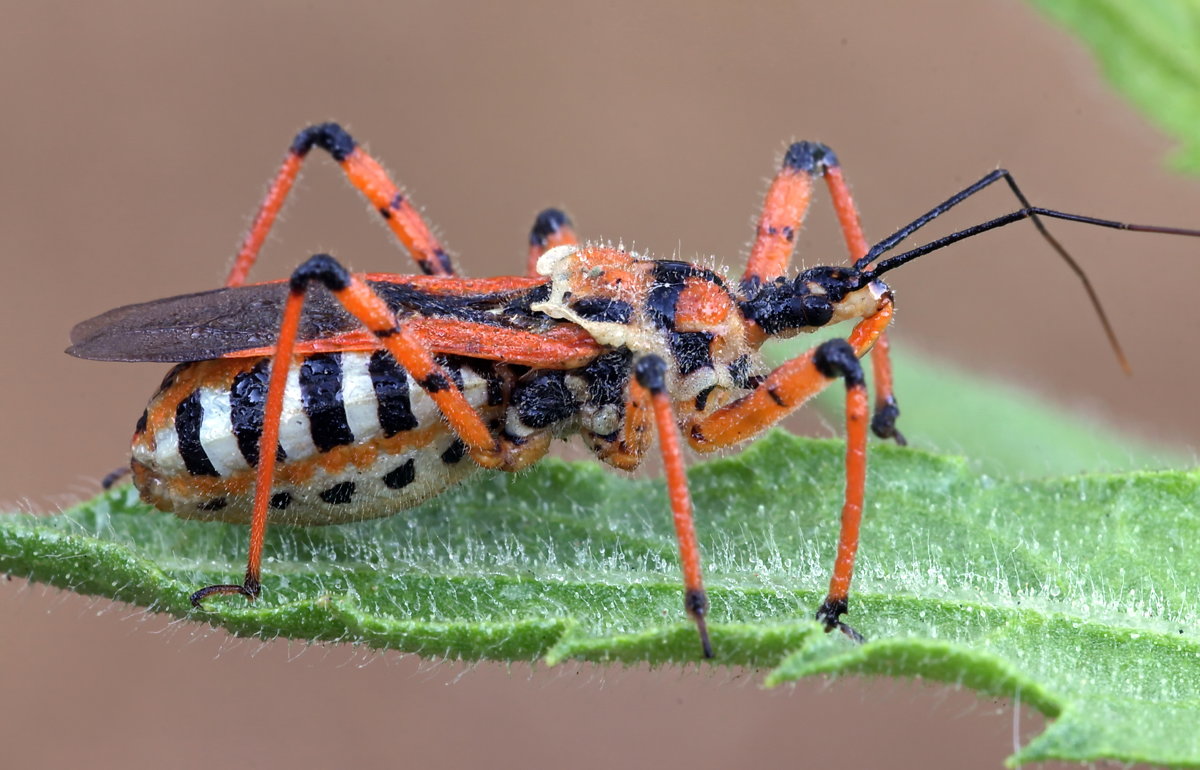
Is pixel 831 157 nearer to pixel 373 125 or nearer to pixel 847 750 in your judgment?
pixel 847 750

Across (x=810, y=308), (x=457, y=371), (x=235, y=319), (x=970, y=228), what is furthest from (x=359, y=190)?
(x=970, y=228)

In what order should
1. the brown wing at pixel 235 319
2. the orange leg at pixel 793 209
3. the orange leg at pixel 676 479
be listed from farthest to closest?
the orange leg at pixel 793 209 < the brown wing at pixel 235 319 < the orange leg at pixel 676 479

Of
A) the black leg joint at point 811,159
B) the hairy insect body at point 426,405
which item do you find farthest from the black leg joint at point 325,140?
the black leg joint at point 811,159

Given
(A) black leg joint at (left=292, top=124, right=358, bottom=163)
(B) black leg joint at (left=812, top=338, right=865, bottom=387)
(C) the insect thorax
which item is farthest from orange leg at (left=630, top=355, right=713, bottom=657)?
(A) black leg joint at (left=292, top=124, right=358, bottom=163)

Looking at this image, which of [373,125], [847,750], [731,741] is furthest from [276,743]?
[373,125]

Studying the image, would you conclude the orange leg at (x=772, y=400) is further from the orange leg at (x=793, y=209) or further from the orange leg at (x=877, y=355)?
the orange leg at (x=793, y=209)

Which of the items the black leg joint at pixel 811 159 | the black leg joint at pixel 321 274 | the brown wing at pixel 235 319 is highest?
the black leg joint at pixel 811 159

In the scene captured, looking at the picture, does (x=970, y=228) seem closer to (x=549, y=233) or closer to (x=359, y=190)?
(x=549, y=233)
